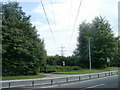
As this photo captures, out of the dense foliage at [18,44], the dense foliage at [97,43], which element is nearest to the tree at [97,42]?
the dense foliage at [97,43]

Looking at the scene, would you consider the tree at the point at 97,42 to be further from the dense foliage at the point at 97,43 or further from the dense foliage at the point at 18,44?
the dense foliage at the point at 18,44

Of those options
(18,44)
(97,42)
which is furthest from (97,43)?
(18,44)

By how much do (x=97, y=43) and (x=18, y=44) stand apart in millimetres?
31798

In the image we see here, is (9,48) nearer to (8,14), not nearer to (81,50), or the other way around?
(8,14)

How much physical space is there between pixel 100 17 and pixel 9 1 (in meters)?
34.2

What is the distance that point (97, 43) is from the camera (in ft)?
196

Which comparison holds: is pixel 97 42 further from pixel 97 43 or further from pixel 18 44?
pixel 18 44

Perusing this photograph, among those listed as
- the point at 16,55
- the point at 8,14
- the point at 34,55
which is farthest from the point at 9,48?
the point at 8,14

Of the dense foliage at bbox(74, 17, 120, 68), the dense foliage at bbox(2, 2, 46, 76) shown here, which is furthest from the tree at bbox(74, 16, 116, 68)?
the dense foliage at bbox(2, 2, 46, 76)

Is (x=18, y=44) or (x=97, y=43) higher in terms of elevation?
(x=97, y=43)

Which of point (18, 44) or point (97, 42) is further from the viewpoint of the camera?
point (97, 42)

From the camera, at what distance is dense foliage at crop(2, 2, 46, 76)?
33812 mm

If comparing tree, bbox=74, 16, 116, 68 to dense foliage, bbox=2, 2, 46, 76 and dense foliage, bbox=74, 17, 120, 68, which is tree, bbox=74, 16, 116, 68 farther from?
dense foliage, bbox=2, 2, 46, 76

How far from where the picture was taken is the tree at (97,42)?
57.7m
